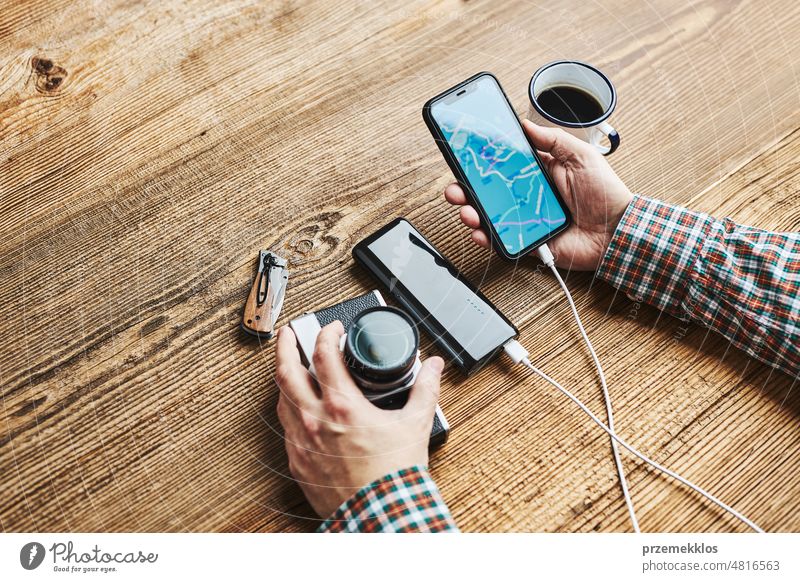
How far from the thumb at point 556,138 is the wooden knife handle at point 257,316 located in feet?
1.11

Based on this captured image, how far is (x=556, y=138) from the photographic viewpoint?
2.12 feet

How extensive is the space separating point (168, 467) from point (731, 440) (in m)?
0.56

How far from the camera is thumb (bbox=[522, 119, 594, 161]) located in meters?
0.65

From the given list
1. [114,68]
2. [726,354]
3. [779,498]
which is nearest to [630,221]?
[726,354]

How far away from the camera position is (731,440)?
22.9 inches

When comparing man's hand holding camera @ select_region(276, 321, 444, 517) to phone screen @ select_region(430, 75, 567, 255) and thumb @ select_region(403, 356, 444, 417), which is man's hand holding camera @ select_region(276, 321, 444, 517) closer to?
thumb @ select_region(403, 356, 444, 417)

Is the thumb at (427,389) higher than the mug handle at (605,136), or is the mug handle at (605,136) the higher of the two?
the mug handle at (605,136)

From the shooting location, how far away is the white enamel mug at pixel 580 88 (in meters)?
0.64

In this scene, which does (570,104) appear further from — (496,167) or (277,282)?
(277,282)

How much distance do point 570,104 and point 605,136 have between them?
0.06m

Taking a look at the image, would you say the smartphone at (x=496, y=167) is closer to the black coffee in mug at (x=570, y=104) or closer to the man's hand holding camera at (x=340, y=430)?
the black coffee in mug at (x=570, y=104)

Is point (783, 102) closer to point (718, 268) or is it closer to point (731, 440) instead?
point (718, 268)
